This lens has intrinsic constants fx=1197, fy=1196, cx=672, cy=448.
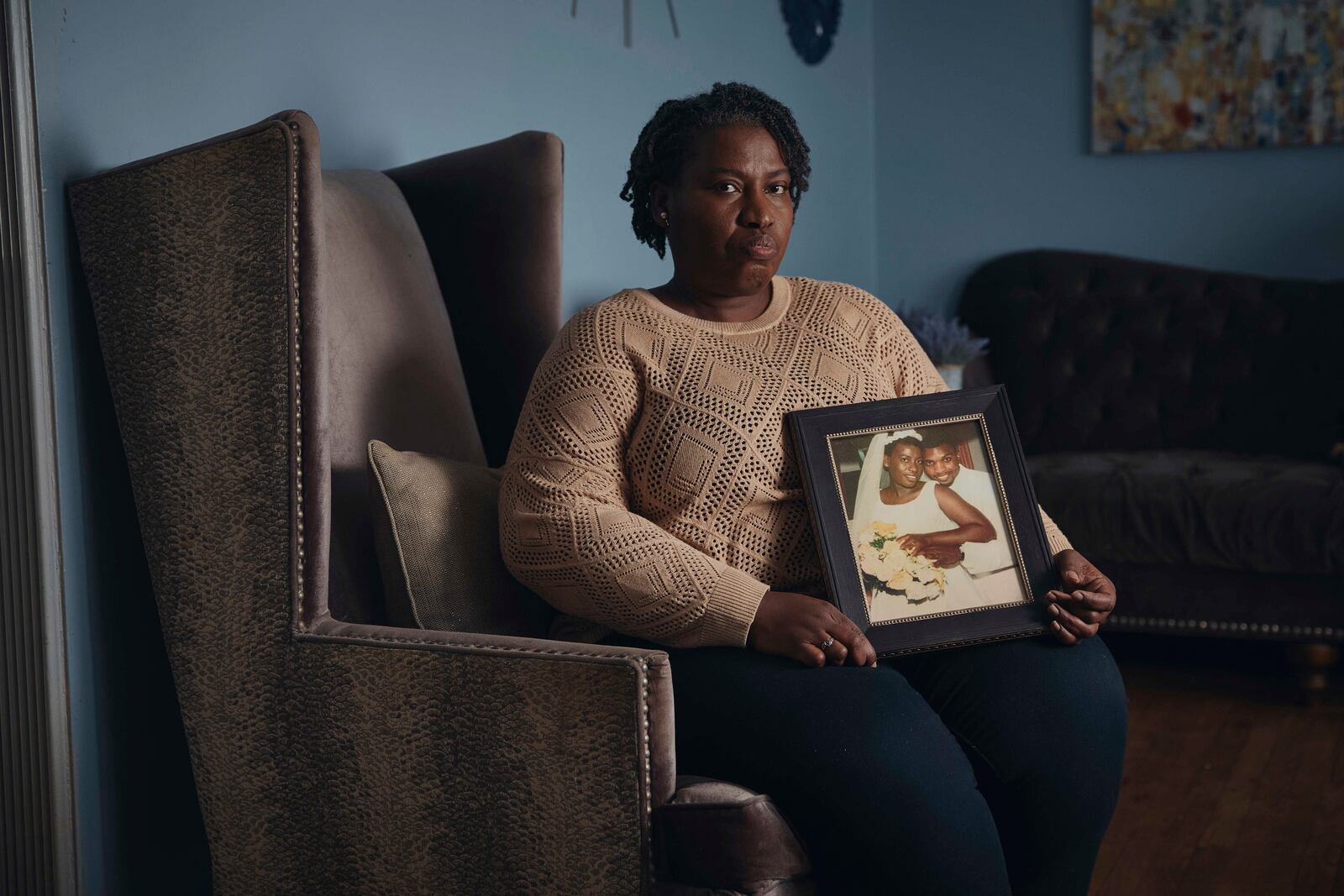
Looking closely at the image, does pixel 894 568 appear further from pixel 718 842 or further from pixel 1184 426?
pixel 1184 426

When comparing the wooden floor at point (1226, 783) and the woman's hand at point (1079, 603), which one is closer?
the woman's hand at point (1079, 603)

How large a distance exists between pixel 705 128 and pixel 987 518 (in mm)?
558

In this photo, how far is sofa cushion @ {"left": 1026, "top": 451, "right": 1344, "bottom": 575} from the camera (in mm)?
2420

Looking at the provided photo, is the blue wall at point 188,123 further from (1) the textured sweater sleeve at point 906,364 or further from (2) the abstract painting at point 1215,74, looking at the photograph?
(2) the abstract painting at point 1215,74

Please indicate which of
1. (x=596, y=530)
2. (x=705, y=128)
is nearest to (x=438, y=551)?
(x=596, y=530)

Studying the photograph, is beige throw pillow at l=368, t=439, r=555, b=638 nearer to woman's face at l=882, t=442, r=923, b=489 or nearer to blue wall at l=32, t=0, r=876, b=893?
blue wall at l=32, t=0, r=876, b=893

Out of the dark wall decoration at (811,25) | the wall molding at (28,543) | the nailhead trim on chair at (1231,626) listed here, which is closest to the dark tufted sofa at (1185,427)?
the nailhead trim on chair at (1231,626)

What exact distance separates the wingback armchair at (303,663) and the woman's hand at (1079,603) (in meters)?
0.42

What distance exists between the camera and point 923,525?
4.31ft

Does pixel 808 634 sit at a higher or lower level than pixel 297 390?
lower

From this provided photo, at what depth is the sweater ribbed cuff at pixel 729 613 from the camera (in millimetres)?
1206

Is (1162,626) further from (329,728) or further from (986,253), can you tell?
(329,728)

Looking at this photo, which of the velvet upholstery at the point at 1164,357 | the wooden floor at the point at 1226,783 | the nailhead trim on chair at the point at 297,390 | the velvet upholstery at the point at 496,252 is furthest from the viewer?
the velvet upholstery at the point at 1164,357

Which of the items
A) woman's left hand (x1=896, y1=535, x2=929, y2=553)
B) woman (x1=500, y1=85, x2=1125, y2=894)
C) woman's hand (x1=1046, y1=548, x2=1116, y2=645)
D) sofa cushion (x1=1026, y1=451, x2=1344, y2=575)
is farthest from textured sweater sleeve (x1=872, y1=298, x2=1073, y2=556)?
sofa cushion (x1=1026, y1=451, x2=1344, y2=575)
